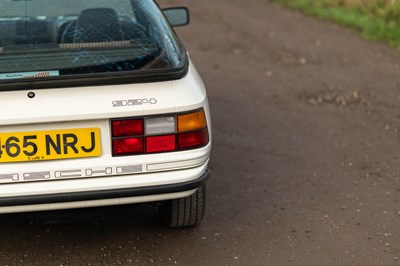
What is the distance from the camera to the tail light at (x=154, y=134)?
422cm

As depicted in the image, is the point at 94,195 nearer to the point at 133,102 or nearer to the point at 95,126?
the point at 95,126

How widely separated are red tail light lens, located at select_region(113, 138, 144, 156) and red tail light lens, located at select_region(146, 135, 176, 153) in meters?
0.04

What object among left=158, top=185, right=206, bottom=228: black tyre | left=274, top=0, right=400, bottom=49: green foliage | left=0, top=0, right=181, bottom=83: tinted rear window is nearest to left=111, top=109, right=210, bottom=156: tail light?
left=0, top=0, right=181, bottom=83: tinted rear window

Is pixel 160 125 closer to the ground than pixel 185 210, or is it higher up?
higher up

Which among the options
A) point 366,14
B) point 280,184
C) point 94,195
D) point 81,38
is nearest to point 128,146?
point 94,195

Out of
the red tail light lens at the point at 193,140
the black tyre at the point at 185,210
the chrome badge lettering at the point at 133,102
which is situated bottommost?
the black tyre at the point at 185,210

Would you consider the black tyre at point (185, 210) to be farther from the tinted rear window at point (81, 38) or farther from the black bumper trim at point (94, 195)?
the tinted rear window at point (81, 38)

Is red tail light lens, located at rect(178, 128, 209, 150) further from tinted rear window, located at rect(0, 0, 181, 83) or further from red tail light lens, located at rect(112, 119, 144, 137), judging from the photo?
tinted rear window, located at rect(0, 0, 181, 83)

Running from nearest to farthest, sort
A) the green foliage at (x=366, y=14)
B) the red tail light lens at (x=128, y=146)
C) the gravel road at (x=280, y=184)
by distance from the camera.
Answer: the red tail light lens at (x=128, y=146), the gravel road at (x=280, y=184), the green foliage at (x=366, y=14)

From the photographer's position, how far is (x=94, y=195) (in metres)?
4.23

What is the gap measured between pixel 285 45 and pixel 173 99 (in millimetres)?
7089

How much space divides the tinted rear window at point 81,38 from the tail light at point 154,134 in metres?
0.29

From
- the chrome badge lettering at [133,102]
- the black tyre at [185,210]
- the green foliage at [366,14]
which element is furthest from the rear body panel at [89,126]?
the green foliage at [366,14]

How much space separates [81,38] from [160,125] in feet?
2.48
